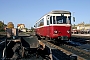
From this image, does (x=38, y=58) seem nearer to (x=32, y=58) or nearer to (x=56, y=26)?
(x=32, y=58)

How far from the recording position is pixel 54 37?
68.2 feet

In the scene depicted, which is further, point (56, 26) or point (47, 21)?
point (47, 21)

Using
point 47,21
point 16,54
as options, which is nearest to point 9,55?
point 16,54

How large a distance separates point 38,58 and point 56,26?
10.8m

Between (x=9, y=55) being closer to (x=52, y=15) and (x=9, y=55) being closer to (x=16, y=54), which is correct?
(x=16, y=54)

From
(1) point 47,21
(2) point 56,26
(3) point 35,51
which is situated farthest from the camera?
(1) point 47,21

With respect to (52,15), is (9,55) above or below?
below

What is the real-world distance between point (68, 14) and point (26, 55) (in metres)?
11.8

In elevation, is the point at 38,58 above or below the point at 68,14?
→ below

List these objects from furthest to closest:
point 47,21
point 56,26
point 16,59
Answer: point 47,21 → point 56,26 → point 16,59

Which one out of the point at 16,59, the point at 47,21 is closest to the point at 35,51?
the point at 16,59

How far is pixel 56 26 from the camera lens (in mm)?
20453

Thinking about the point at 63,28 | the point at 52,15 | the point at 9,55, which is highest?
the point at 52,15

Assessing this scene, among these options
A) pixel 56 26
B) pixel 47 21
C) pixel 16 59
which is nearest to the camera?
pixel 16 59
